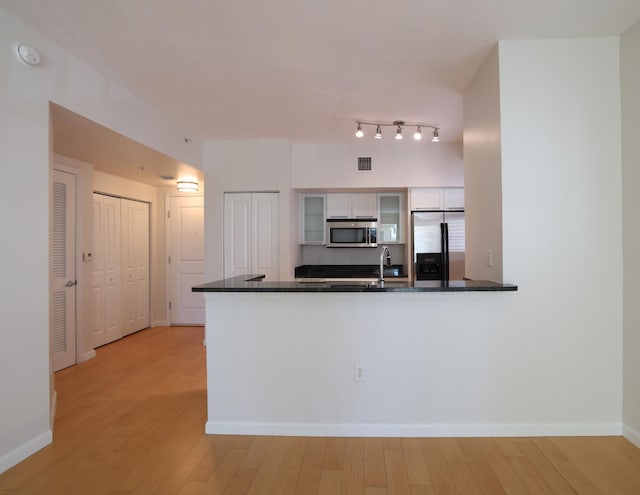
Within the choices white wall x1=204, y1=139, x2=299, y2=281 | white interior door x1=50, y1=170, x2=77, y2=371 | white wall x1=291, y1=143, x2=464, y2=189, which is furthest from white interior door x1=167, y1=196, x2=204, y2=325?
white wall x1=291, y1=143, x2=464, y2=189

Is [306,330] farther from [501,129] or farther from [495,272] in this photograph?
[501,129]

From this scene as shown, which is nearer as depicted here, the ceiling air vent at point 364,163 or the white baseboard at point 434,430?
the white baseboard at point 434,430

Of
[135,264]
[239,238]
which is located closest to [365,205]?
[239,238]

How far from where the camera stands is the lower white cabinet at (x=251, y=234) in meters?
4.75

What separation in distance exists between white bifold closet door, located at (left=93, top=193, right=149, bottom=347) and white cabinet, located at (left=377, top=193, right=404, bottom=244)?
11.7ft

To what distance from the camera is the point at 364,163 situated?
16.0 feet

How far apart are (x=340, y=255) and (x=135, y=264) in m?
3.06

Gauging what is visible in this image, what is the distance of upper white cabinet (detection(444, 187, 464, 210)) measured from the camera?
15.9 ft

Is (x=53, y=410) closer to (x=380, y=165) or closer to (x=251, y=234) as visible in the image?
(x=251, y=234)

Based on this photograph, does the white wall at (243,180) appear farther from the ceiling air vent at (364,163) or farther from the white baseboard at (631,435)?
the white baseboard at (631,435)

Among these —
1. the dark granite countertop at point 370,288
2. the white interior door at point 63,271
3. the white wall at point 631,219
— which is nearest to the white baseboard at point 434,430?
the white wall at point 631,219

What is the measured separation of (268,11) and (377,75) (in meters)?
1.08

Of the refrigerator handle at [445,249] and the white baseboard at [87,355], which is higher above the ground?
the refrigerator handle at [445,249]

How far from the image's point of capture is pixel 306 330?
2.54 meters
